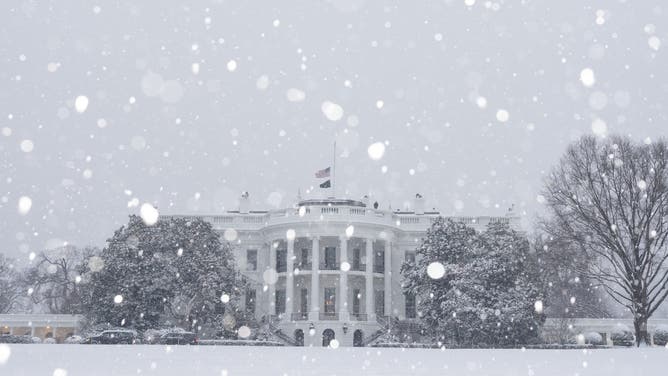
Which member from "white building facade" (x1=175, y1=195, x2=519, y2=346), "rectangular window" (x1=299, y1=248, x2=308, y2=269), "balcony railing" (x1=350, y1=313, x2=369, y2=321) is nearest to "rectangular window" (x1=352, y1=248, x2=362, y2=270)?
"white building facade" (x1=175, y1=195, x2=519, y2=346)

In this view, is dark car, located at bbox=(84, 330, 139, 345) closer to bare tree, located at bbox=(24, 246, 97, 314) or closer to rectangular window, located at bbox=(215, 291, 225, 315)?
rectangular window, located at bbox=(215, 291, 225, 315)

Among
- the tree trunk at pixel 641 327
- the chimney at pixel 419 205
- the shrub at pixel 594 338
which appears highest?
the chimney at pixel 419 205

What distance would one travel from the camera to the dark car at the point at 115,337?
121ft

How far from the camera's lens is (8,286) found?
83438 mm

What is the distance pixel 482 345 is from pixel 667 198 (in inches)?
453

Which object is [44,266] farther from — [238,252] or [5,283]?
[238,252]

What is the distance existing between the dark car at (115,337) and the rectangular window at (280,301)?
14.1 m

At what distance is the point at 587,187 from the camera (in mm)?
34969

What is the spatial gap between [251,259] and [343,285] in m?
8.66

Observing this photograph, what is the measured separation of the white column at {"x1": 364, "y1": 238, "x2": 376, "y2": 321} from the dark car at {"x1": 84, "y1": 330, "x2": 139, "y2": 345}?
641 inches

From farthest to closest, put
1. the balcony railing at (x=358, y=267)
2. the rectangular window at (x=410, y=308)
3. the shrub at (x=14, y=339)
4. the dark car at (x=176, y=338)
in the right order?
the balcony railing at (x=358, y=267), the rectangular window at (x=410, y=308), the shrub at (x=14, y=339), the dark car at (x=176, y=338)

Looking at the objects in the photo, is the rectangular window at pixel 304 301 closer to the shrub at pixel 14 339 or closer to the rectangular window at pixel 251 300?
the rectangular window at pixel 251 300

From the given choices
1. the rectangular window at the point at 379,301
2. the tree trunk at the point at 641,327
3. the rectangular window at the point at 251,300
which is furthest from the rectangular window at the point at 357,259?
the tree trunk at the point at 641,327

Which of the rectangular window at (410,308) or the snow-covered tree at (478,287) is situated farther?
the rectangular window at (410,308)
